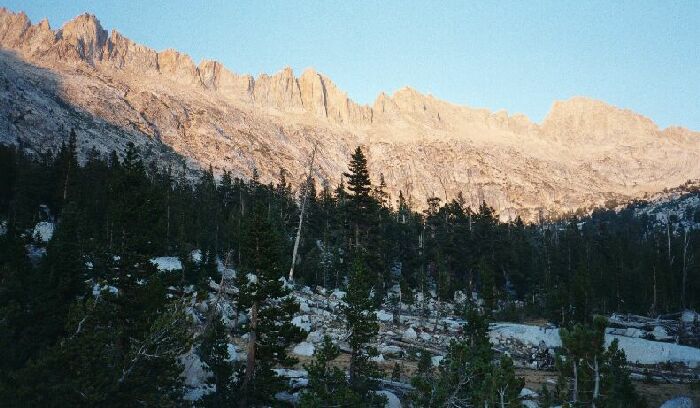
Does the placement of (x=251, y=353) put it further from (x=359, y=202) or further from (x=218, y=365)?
(x=359, y=202)

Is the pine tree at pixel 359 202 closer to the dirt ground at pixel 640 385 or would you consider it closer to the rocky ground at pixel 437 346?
the rocky ground at pixel 437 346

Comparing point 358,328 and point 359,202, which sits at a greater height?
point 359,202

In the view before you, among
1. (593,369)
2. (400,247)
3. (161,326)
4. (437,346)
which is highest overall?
(400,247)

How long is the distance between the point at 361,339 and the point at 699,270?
189 feet

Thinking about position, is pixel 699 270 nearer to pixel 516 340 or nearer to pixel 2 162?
pixel 516 340

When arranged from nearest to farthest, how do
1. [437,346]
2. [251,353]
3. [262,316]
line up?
[251,353], [262,316], [437,346]

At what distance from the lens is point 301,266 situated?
54969 mm

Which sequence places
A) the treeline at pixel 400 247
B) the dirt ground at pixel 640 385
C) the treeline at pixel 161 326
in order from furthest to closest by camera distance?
the treeline at pixel 400 247
the dirt ground at pixel 640 385
the treeline at pixel 161 326

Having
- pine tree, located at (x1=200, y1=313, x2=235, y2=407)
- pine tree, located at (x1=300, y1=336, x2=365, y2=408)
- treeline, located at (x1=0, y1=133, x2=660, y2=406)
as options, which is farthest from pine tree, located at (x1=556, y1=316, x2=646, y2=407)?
pine tree, located at (x1=200, y1=313, x2=235, y2=407)

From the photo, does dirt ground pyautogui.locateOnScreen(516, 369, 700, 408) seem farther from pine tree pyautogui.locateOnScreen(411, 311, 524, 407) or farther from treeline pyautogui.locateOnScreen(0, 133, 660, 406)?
pine tree pyautogui.locateOnScreen(411, 311, 524, 407)

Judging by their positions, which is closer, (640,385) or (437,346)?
(640,385)

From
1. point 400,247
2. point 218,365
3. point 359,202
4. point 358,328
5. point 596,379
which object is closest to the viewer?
point 596,379

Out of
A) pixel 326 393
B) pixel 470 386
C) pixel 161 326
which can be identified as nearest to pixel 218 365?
pixel 326 393

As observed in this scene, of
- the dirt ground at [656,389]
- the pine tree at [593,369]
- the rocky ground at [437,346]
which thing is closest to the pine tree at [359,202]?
the rocky ground at [437,346]
